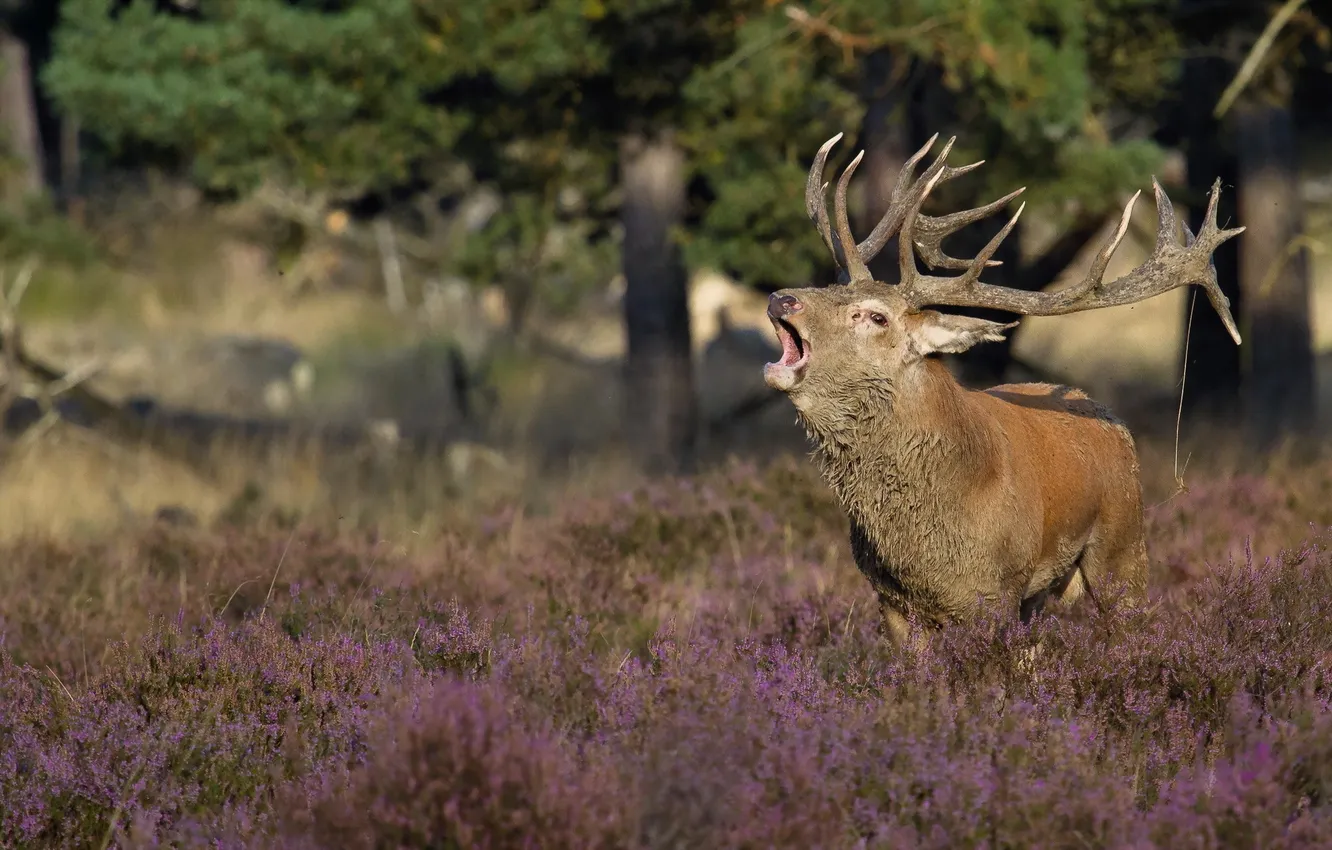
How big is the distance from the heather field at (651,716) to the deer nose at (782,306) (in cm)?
112

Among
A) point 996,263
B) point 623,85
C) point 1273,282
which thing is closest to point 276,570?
point 996,263

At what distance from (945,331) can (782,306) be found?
597 millimetres

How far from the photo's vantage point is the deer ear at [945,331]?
5.60 meters

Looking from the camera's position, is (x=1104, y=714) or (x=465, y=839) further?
(x=1104, y=714)

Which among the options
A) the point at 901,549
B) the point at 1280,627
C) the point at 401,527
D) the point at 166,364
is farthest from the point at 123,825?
the point at 166,364

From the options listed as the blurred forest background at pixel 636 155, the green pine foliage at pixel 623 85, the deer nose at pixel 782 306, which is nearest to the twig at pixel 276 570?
the deer nose at pixel 782 306

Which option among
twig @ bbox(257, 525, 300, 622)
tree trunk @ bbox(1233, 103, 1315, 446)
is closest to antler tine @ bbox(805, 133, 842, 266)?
twig @ bbox(257, 525, 300, 622)

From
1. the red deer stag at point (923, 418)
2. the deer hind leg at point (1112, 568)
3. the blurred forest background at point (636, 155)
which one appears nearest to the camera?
the red deer stag at point (923, 418)

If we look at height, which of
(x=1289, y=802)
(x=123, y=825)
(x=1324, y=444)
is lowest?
(x=1324, y=444)

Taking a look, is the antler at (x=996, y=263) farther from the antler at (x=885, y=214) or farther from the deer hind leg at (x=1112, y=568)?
the deer hind leg at (x=1112, y=568)

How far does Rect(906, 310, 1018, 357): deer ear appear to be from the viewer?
5.60 m

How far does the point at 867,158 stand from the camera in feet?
39.8

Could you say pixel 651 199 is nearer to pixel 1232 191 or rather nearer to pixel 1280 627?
pixel 1232 191

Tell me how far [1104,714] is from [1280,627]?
97cm
